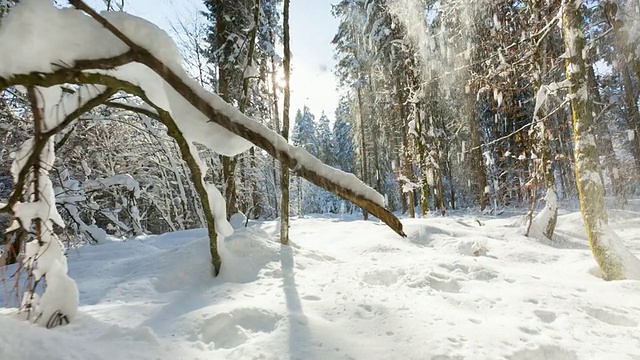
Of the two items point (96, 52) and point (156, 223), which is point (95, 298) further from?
point (156, 223)

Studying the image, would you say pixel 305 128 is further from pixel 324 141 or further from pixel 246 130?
pixel 246 130

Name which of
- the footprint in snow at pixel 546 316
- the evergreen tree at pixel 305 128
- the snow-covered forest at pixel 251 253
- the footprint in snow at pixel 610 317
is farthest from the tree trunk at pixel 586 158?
the evergreen tree at pixel 305 128

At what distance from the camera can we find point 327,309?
3.66 metres

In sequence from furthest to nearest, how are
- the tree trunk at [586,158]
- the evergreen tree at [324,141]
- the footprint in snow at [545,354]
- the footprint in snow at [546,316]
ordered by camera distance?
the evergreen tree at [324,141] < the tree trunk at [586,158] < the footprint in snow at [546,316] < the footprint in snow at [545,354]

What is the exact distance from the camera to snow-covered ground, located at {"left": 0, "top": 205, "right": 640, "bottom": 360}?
2637 mm

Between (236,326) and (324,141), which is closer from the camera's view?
(236,326)

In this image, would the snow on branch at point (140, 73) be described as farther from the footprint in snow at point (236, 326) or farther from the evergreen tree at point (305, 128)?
the evergreen tree at point (305, 128)

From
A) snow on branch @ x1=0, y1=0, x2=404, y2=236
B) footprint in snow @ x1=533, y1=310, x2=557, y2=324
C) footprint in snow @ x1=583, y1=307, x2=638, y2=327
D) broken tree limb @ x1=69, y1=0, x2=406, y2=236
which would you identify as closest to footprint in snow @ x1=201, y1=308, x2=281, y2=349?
snow on branch @ x1=0, y1=0, x2=404, y2=236

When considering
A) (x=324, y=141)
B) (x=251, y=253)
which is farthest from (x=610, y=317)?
(x=324, y=141)

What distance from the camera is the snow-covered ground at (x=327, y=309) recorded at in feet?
8.65

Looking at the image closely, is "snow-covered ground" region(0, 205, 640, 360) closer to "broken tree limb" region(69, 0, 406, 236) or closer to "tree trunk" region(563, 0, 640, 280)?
"tree trunk" region(563, 0, 640, 280)

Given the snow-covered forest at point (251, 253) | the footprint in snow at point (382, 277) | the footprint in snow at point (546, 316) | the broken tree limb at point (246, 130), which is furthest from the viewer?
the footprint in snow at point (382, 277)

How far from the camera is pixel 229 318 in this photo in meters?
3.18

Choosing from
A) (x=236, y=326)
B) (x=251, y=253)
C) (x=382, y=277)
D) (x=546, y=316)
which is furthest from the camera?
(x=251, y=253)
